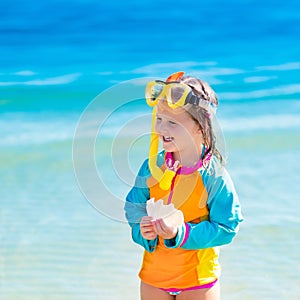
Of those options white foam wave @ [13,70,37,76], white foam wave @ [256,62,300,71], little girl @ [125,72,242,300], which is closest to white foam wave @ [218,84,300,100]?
white foam wave @ [256,62,300,71]

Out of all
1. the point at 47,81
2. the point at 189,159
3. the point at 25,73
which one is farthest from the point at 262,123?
the point at 189,159

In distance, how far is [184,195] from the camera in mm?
2744

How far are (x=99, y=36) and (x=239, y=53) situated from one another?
1.52m

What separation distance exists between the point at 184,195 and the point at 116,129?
3433mm

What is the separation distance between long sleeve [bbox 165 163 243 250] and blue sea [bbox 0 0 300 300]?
0.77 feet

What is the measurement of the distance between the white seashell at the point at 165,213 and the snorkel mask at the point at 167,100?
0.35 feet

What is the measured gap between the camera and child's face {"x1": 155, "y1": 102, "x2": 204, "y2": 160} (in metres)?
2.69

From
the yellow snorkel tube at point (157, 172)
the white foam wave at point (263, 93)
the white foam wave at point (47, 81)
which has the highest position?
the white foam wave at point (47, 81)

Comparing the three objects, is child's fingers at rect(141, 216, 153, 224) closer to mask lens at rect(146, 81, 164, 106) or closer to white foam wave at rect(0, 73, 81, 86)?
mask lens at rect(146, 81, 164, 106)

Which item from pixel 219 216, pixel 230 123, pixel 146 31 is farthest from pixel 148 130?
pixel 146 31

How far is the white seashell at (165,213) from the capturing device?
2660mm

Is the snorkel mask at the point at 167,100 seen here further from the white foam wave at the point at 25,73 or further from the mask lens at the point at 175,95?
the white foam wave at the point at 25,73

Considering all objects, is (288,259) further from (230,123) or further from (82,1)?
(82,1)

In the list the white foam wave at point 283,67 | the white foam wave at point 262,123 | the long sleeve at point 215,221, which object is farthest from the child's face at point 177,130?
the white foam wave at point 283,67
